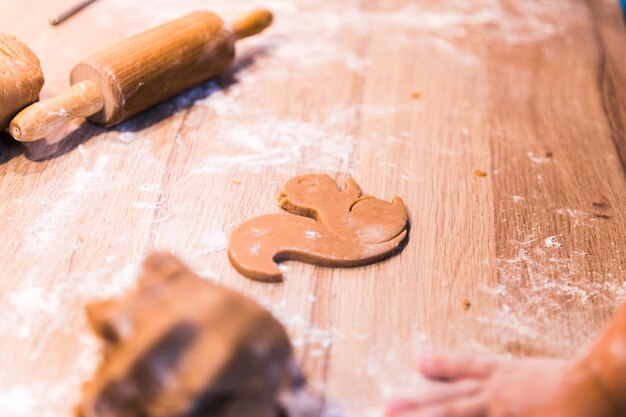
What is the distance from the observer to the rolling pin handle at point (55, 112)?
132 cm

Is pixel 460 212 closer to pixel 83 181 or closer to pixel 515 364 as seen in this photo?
pixel 515 364

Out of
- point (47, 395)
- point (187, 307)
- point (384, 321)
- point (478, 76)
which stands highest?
point (187, 307)

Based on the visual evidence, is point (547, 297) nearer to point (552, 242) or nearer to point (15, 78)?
point (552, 242)

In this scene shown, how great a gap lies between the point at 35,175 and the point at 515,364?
0.97 meters

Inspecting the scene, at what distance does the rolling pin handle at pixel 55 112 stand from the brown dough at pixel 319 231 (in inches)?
18.1

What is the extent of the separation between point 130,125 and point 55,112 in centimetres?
19

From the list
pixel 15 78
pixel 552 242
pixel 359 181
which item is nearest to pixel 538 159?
pixel 552 242

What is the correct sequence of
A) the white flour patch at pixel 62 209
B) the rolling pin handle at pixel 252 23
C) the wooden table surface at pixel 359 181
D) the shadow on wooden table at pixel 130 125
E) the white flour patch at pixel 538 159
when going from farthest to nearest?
the rolling pin handle at pixel 252 23 < the white flour patch at pixel 538 159 < the shadow on wooden table at pixel 130 125 < the white flour patch at pixel 62 209 < the wooden table surface at pixel 359 181

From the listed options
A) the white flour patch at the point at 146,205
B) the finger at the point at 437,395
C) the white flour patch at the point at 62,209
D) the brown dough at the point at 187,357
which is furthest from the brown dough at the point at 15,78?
the finger at the point at 437,395

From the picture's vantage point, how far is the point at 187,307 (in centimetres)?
87

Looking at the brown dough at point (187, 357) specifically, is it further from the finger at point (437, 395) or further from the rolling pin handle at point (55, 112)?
the rolling pin handle at point (55, 112)

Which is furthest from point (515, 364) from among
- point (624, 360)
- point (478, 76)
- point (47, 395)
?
point (478, 76)

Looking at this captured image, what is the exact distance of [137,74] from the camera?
56.6 inches

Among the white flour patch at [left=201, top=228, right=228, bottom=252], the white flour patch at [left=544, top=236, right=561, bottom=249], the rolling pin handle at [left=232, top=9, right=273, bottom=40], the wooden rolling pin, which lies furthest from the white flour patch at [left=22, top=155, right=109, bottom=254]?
the white flour patch at [left=544, top=236, right=561, bottom=249]
